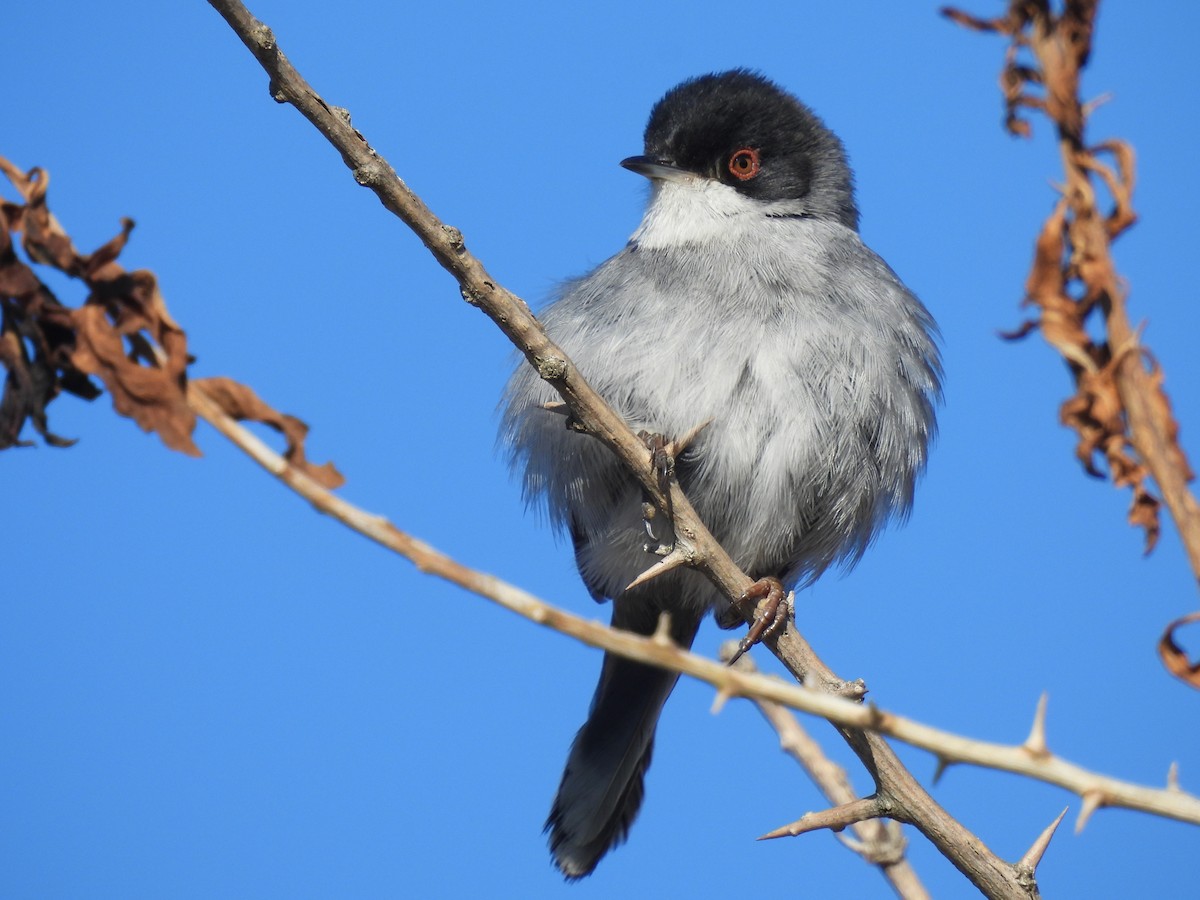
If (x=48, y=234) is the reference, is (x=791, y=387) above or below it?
above

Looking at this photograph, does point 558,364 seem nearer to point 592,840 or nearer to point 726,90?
point 592,840

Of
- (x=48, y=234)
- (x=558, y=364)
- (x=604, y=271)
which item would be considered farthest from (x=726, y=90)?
(x=48, y=234)

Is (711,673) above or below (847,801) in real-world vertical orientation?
below

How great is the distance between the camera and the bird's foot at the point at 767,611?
4504 millimetres

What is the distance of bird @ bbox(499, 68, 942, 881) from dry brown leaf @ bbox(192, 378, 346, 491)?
289 centimetres

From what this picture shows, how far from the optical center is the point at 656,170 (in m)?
6.21

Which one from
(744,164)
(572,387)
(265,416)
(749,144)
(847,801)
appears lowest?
(265,416)

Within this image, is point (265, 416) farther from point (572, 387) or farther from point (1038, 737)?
point (572, 387)

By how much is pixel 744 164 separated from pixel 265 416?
4955mm

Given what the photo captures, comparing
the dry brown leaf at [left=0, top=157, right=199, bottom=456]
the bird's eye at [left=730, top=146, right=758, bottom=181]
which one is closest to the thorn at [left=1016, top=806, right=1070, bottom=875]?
the dry brown leaf at [left=0, top=157, right=199, bottom=456]

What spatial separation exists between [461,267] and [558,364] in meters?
0.39

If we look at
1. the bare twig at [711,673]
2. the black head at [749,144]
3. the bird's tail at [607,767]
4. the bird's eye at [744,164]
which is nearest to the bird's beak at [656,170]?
the black head at [749,144]

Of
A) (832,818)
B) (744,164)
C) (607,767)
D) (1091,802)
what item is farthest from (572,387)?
(744,164)

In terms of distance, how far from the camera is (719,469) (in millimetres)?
5344
